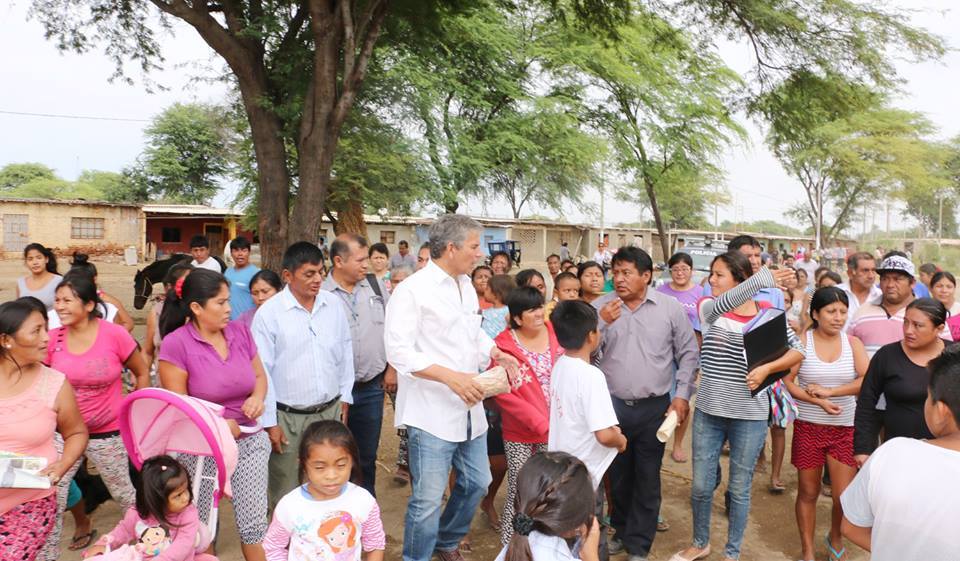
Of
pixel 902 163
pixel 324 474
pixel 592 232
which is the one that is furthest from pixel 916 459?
pixel 592 232

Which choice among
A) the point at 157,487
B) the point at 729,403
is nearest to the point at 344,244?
the point at 157,487

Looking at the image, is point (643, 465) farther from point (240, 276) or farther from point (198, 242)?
point (198, 242)

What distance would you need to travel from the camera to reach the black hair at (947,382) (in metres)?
1.99

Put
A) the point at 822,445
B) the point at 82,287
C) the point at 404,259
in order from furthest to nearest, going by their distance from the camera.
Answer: the point at 404,259 → the point at 822,445 → the point at 82,287

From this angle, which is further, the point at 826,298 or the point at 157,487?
the point at 826,298

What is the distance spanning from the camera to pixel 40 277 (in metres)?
5.59

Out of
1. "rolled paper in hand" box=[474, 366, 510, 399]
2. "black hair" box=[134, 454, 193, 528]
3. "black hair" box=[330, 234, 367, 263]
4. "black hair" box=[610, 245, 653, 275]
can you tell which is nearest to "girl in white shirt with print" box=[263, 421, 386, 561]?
"black hair" box=[134, 454, 193, 528]

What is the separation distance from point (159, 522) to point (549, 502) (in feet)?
5.88

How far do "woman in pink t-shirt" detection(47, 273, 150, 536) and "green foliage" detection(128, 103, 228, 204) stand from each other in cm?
3519

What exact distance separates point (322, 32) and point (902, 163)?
2870 cm

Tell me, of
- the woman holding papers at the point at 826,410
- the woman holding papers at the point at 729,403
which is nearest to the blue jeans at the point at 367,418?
the woman holding papers at the point at 729,403

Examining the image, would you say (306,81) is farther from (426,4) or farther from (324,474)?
(324,474)

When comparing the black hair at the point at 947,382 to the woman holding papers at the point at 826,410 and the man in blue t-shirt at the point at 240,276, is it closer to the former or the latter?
the woman holding papers at the point at 826,410

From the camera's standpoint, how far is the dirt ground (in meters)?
4.25
